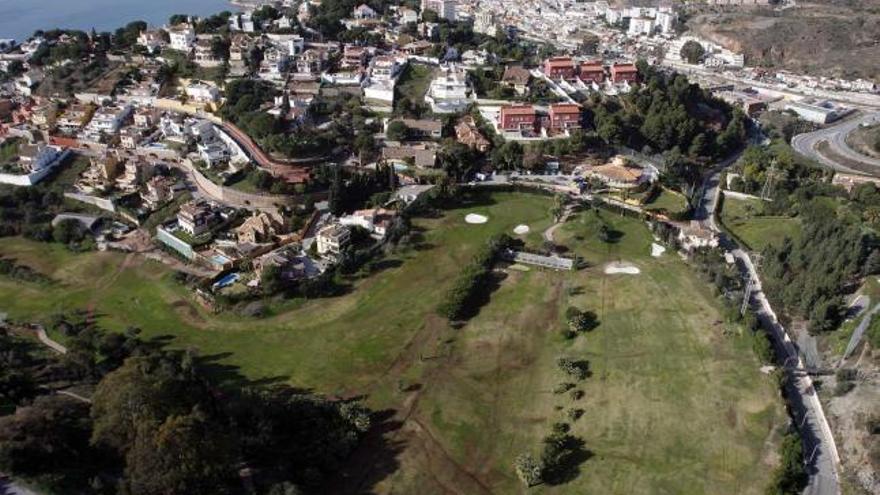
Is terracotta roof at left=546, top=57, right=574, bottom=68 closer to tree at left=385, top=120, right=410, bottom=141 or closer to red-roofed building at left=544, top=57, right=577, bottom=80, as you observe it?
red-roofed building at left=544, top=57, right=577, bottom=80

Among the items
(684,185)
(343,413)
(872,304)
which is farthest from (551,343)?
(684,185)

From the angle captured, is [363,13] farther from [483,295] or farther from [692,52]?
[483,295]

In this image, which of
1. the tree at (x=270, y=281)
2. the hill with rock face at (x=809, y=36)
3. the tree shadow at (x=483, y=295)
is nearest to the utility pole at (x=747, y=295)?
the tree shadow at (x=483, y=295)

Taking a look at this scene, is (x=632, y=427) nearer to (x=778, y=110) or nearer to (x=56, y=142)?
(x=56, y=142)

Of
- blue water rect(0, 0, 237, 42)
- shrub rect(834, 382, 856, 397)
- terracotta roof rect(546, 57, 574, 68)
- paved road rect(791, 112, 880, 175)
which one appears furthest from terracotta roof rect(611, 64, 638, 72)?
blue water rect(0, 0, 237, 42)

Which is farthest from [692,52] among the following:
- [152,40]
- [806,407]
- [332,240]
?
[806,407]

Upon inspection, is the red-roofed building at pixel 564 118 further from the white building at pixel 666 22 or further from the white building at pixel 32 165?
the white building at pixel 666 22
